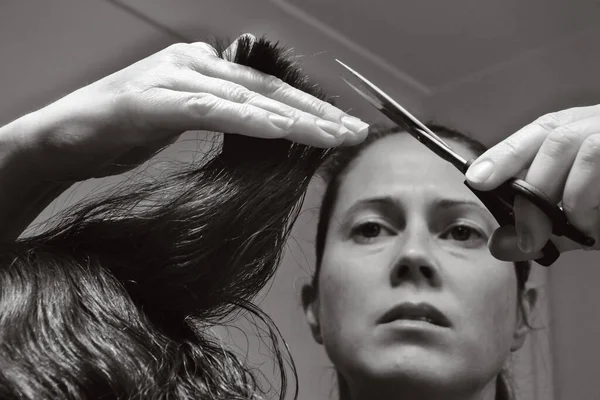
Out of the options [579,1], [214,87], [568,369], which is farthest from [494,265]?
[579,1]

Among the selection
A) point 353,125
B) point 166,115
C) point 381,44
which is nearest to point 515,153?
point 353,125

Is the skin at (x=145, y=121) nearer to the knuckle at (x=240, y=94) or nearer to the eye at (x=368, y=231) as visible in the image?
the knuckle at (x=240, y=94)

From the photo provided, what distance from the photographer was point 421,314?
2.51ft

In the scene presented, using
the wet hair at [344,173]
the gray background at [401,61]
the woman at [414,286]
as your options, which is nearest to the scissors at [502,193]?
the woman at [414,286]

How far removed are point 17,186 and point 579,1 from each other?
1284mm

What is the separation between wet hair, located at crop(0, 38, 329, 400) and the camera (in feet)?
1.32

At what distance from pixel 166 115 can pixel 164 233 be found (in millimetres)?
80

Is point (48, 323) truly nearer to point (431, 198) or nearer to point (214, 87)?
point (214, 87)

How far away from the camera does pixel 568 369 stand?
55.0 inches

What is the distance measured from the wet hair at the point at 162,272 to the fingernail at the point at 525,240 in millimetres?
149

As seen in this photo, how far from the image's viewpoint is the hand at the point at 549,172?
46cm

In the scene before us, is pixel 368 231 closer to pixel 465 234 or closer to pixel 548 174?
pixel 465 234

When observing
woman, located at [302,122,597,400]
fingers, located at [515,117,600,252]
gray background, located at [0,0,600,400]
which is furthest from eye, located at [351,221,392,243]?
fingers, located at [515,117,600,252]

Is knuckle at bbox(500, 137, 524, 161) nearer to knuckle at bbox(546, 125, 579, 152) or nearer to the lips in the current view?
knuckle at bbox(546, 125, 579, 152)
